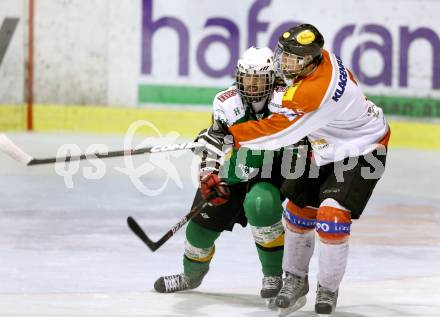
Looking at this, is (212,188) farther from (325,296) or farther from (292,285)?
(325,296)

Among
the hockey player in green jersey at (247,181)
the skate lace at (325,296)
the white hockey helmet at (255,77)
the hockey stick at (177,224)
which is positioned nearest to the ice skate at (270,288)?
the hockey player in green jersey at (247,181)

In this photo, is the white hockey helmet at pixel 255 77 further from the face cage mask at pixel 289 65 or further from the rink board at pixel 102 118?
the rink board at pixel 102 118

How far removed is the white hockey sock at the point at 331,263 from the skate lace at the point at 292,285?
0.17m

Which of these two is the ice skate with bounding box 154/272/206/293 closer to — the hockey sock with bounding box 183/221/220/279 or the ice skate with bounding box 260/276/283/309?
the hockey sock with bounding box 183/221/220/279

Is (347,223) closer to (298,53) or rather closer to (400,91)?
(298,53)

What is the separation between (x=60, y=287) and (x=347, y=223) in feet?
4.38

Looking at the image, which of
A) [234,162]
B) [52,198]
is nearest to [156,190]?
[52,198]

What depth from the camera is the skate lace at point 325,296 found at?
4926 mm

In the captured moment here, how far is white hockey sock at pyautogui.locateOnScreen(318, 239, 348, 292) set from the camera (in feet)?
16.0

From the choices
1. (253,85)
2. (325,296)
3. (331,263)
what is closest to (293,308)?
(325,296)

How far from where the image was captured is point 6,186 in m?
8.32

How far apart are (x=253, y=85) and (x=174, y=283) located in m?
0.92

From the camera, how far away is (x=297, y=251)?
205 inches

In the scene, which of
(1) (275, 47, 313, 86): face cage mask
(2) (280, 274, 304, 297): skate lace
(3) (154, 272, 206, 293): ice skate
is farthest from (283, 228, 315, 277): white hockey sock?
(1) (275, 47, 313, 86): face cage mask
